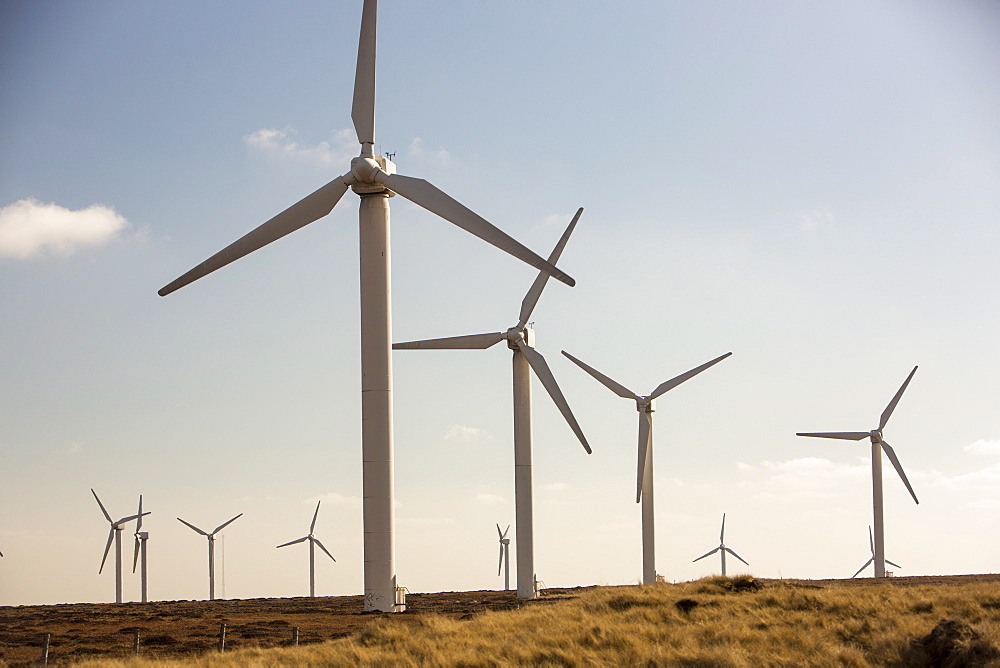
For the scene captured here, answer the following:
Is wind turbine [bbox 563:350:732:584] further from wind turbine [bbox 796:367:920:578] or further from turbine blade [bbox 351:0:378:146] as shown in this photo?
turbine blade [bbox 351:0:378:146]

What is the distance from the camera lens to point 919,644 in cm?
3275

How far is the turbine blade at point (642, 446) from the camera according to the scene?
77.6 meters

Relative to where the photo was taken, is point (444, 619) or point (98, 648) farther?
point (444, 619)

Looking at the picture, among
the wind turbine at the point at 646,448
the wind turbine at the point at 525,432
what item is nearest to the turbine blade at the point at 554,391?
the wind turbine at the point at 525,432

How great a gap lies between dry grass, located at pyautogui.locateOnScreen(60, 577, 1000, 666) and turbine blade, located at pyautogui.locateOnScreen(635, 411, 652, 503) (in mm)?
32270

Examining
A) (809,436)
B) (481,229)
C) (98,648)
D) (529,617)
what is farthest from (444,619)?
(809,436)

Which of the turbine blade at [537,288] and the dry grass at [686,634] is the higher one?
the turbine blade at [537,288]

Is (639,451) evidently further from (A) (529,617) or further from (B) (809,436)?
(A) (529,617)

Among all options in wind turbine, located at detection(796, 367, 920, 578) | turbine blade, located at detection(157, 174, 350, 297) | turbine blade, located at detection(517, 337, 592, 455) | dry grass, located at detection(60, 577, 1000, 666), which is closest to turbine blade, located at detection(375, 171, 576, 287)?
turbine blade, located at detection(157, 174, 350, 297)

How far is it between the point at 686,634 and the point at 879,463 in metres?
63.9

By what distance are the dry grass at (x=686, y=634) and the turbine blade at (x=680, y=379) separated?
128ft

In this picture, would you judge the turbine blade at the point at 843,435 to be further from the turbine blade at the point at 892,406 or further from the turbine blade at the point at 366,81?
the turbine blade at the point at 366,81

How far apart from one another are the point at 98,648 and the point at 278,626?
8.92 meters

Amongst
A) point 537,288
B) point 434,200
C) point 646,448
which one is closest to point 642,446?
point 646,448
